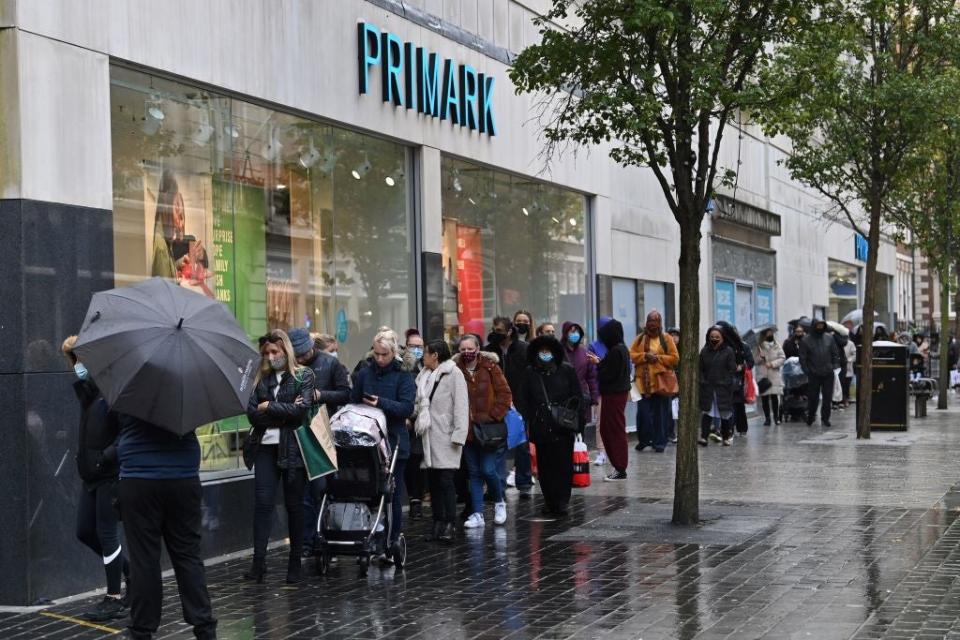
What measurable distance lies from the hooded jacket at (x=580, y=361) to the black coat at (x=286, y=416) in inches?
268

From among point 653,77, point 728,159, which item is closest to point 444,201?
point 653,77

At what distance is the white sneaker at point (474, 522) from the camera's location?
13.2 metres

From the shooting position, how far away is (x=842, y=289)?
45344 millimetres

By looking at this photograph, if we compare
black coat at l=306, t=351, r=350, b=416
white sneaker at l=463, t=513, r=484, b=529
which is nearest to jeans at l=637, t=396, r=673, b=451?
white sneaker at l=463, t=513, r=484, b=529

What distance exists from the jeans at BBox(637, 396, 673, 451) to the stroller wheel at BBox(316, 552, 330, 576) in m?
11.1

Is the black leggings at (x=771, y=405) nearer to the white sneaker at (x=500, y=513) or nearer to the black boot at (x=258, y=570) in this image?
the white sneaker at (x=500, y=513)

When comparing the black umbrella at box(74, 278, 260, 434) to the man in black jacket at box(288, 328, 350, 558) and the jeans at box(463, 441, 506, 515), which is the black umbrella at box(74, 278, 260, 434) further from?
the jeans at box(463, 441, 506, 515)

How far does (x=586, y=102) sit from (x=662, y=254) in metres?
13.7

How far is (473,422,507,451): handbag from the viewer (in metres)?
13.2

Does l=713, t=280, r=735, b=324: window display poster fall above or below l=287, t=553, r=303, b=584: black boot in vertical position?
above

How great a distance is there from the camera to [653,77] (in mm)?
12836

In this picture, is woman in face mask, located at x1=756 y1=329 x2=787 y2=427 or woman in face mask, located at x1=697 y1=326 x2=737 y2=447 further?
woman in face mask, located at x1=756 y1=329 x2=787 y2=427

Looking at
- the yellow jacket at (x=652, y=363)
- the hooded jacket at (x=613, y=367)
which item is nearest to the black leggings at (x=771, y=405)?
the yellow jacket at (x=652, y=363)

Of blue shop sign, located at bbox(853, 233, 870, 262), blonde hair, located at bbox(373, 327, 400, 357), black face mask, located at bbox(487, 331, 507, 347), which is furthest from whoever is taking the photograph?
blue shop sign, located at bbox(853, 233, 870, 262)
